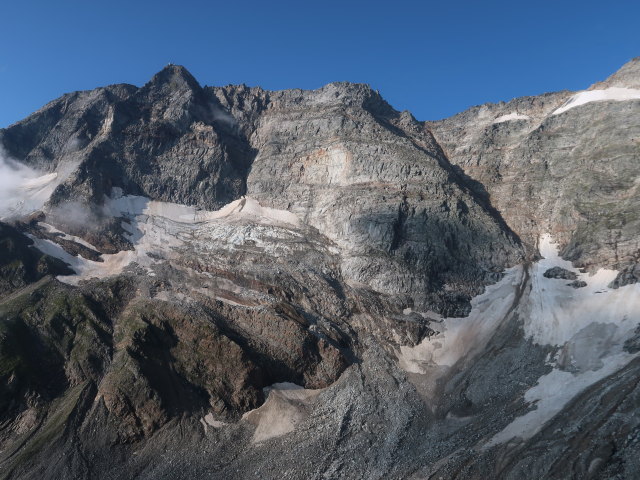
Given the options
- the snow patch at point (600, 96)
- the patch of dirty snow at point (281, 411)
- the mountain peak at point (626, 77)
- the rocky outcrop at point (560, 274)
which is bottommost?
the patch of dirty snow at point (281, 411)

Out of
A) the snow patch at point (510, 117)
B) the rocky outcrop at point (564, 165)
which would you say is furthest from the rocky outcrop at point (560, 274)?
the snow patch at point (510, 117)

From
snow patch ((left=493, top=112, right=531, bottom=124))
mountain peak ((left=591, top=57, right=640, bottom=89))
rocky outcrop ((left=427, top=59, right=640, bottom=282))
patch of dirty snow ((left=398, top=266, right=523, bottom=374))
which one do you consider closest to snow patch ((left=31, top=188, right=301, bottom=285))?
patch of dirty snow ((left=398, top=266, right=523, bottom=374))

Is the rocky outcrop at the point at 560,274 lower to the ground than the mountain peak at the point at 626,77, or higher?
lower

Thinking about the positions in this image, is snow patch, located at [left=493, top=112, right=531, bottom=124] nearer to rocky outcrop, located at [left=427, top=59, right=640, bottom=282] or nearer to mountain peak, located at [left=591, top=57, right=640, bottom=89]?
rocky outcrop, located at [left=427, top=59, right=640, bottom=282]

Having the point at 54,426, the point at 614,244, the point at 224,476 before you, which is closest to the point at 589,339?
the point at 614,244

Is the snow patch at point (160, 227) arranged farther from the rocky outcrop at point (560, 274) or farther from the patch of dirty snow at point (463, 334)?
the rocky outcrop at point (560, 274)

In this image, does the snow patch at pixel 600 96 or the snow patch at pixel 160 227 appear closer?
the snow patch at pixel 160 227

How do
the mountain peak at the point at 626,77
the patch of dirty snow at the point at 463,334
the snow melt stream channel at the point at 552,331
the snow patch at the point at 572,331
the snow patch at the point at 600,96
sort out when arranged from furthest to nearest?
the mountain peak at the point at 626,77 → the snow patch at the point at 600,96 → the patch of dirty snow at the point at 463,334 → the snow melt stream channel at the point at 552,331 → the snow patch at the point at 572,331
